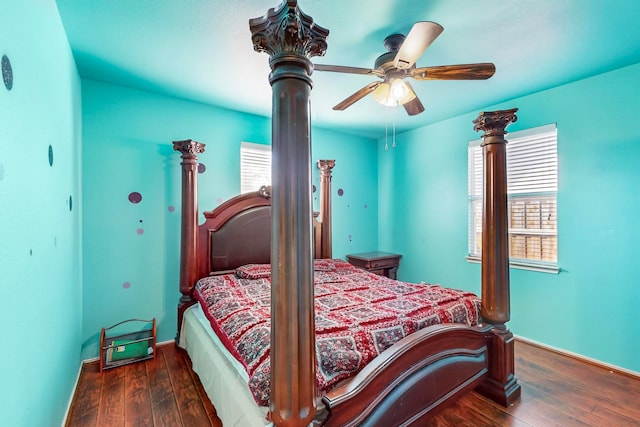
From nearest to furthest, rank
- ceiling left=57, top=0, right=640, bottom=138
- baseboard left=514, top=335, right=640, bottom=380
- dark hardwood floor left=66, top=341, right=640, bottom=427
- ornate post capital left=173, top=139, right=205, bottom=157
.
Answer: ceiling left=57, top=0, right=640, bottom=138, dark hardwood floor left=66, top=341, right=640, bottom=427, baseboard left=514, top=335, right=640, bottom=380, ornate post capital left=173, top=139, right=205, bottom=157

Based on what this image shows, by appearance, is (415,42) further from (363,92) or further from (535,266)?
(535,266)

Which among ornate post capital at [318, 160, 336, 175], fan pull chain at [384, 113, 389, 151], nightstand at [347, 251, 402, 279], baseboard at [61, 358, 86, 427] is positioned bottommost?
baseboard at [61, 358, 86, 427]

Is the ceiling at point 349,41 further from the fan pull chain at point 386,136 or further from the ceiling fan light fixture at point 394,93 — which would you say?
the fan pull chain at point 386,136

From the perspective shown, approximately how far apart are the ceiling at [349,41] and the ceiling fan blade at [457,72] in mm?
301

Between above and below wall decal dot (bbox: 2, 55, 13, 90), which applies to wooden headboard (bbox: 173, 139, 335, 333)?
below

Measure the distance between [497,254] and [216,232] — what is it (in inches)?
97.1

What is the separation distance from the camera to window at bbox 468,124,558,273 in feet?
9.40

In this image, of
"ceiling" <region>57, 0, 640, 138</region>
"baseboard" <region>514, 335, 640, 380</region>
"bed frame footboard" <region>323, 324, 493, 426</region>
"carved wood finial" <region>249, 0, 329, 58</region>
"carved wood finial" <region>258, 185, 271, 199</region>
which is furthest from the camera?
"carved wood finial" <region>258, 185, 271, 199</region>

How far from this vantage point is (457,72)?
1.77 meters

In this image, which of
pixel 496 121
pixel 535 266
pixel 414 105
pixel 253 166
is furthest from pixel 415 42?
pixel 535 266

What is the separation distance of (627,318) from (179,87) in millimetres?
4315

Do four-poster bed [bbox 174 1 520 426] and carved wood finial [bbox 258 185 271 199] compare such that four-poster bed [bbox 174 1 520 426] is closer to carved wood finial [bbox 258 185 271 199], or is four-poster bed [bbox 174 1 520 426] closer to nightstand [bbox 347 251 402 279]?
carved wood finial [bbox 258 185 271 199]

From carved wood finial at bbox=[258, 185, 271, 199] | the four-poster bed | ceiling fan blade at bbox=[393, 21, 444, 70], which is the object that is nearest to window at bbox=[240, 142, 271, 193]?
carved wood finial at bbox=[258, 185, 271, 199]

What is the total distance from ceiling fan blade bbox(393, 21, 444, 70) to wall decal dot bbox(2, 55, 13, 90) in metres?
1.63
